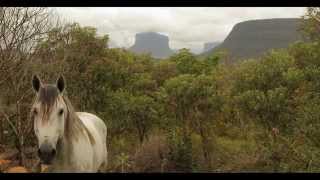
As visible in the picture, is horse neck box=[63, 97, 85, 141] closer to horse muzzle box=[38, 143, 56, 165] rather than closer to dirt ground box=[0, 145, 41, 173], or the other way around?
horse muzzle box=[38, 143, 56, 165]

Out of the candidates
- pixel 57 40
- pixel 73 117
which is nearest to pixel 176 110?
pixel 57 40

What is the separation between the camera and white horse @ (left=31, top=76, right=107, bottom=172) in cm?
288

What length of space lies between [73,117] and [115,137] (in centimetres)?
639

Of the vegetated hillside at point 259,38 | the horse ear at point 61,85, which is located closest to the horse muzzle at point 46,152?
the horse ear at point 61,85

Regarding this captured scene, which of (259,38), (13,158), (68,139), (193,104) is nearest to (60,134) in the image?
(68,139)

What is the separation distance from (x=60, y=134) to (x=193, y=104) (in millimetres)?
6582

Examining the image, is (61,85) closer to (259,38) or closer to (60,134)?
(60,134)

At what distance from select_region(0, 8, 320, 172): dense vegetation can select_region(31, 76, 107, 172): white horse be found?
3.60 m

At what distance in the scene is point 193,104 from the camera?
9531 mm

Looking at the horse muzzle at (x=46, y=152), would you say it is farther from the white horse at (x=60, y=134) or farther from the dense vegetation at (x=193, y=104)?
the dense vegetation at (x=193, y=104)

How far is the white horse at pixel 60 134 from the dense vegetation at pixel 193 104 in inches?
142

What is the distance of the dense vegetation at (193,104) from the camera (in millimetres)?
8117
